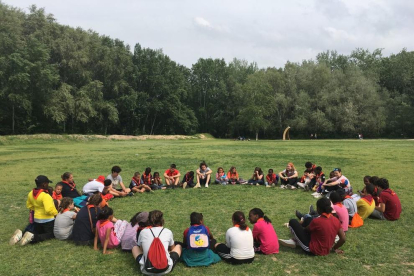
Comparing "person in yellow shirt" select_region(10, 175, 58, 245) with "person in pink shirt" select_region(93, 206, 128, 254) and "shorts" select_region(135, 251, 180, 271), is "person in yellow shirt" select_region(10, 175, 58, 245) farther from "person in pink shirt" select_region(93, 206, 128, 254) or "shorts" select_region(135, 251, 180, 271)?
"shorts" select_region(135, 251, 180, 271)

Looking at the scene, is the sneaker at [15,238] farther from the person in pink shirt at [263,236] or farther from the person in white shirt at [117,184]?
the person in pink shirt at [263,236]

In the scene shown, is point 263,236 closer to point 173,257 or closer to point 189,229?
point 189,229

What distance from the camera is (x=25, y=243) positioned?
686 centimetres

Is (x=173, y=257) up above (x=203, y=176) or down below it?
below

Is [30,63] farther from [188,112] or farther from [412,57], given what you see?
[412,57]

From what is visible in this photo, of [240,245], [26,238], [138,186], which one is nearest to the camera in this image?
[240,245]

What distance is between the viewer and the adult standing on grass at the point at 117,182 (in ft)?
38.6

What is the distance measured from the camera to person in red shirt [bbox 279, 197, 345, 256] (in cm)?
594

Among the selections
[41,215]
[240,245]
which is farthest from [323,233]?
[41,215]

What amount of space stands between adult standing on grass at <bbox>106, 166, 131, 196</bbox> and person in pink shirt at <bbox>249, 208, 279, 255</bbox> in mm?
6918

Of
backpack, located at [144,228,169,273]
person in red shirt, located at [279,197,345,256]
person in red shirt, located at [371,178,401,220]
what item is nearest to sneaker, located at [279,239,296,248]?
person in red shirt, located at [279,197,345,256]

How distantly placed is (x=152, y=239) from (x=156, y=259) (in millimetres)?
363

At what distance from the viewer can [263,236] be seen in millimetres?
6141

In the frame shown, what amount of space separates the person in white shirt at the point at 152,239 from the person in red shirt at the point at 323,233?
2.67 meters
